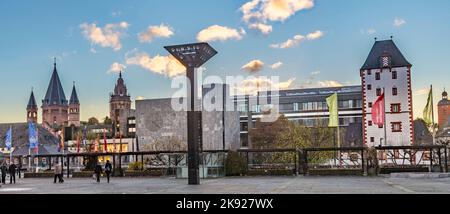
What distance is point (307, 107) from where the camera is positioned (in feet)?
461

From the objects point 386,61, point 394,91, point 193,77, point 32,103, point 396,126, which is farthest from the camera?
point 32,103

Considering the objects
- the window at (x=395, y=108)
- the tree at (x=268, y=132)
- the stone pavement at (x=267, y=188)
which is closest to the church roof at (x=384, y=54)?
the window at (x=395, y=108)

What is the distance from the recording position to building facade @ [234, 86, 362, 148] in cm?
13475

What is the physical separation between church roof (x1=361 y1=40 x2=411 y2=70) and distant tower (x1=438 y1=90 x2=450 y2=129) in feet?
220

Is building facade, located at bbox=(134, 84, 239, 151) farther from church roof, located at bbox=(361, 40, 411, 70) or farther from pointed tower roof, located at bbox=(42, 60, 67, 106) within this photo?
pointed tower roof, located at bbox=(42, 60, 67, 106)

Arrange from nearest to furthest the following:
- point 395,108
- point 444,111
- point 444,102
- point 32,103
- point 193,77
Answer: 1. point 193,77
2. point 395,108
3. point 444,111
4. point 444,102
5. point 32,103

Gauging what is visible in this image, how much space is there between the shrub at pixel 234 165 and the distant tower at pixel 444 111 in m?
123

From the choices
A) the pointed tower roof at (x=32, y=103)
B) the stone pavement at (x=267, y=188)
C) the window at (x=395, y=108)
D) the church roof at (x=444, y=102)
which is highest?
the pointed tower roof at (x=32, y=103)

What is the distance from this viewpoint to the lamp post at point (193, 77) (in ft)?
100

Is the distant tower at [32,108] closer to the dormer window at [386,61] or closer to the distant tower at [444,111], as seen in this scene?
the dormer window at [386,61]

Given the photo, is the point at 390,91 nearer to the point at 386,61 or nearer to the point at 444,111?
the point at 386,61

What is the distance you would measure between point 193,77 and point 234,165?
14722 millimetres

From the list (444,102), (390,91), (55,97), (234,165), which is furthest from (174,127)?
(444,102)

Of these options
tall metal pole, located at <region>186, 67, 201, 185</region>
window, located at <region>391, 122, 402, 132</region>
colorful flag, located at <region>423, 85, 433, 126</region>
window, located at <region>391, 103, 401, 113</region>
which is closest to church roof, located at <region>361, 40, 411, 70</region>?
window, located at <region>391, 103, 401, 113</region>
